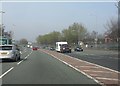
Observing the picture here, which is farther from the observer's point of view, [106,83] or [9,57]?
[9,57]

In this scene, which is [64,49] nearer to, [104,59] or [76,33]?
[104,59]

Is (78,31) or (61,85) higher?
(78,31)

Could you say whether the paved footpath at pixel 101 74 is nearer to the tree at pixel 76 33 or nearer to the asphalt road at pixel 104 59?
the asphalt road at pixel 104 59

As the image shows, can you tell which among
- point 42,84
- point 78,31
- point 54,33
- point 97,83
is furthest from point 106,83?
point 54,33

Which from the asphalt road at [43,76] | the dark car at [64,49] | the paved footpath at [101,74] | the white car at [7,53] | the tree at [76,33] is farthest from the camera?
the tree at [76,33]

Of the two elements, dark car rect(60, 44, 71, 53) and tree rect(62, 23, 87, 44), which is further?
tree rect(62, 23, 87, 44)

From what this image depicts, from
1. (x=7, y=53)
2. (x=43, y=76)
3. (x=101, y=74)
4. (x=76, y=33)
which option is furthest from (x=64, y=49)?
(x=76, y=33)

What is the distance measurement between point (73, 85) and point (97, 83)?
1321 millimetres

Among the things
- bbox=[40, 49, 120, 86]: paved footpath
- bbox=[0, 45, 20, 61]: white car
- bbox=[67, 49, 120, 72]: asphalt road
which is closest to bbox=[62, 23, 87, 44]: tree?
bbox=[67, 49, 120, 72]: asphalt road

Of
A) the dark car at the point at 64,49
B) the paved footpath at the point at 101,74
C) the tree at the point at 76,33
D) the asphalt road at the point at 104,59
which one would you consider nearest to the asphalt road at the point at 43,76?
the paved footpath at the point at 101,74

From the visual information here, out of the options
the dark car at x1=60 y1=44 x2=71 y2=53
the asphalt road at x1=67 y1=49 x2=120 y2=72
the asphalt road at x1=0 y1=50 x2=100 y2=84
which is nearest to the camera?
the asphalt road at x1=0 y1=50 x2=100 y2=84

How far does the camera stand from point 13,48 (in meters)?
33.1

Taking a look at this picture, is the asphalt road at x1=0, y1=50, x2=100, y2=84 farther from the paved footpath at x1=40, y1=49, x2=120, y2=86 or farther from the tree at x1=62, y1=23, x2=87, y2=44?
the tree at x1=62, y1=23, x2=87, y2=44

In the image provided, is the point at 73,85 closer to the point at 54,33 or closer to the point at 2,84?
the point at 2,84
